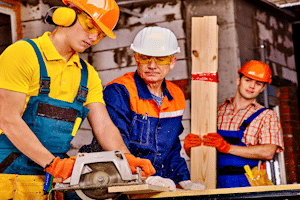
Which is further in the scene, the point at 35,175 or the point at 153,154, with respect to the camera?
the point at 153,154

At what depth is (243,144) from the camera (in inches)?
162

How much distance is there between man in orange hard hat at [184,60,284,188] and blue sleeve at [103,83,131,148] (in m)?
0.98

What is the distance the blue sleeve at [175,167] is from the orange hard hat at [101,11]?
1108 millimetres

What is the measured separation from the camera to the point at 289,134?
6.62 m

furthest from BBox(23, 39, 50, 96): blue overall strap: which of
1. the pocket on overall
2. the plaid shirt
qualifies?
the plaid shirt

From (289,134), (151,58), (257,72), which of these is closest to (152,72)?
(151,58)

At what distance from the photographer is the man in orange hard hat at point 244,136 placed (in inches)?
159

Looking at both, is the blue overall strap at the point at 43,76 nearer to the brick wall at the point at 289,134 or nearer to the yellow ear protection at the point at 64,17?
the yellow ear protection at the point at 64,17

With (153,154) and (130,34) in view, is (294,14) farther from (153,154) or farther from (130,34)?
(153,154)

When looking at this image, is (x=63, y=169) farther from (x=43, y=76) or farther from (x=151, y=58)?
(x=151, y=58)

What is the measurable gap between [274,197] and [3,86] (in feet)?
5.34

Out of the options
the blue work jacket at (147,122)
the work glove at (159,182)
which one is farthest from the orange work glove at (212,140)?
the work glove at (159,182)

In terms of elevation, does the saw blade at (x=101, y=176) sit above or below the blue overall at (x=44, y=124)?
below

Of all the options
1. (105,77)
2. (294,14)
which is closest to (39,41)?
(105,77)
